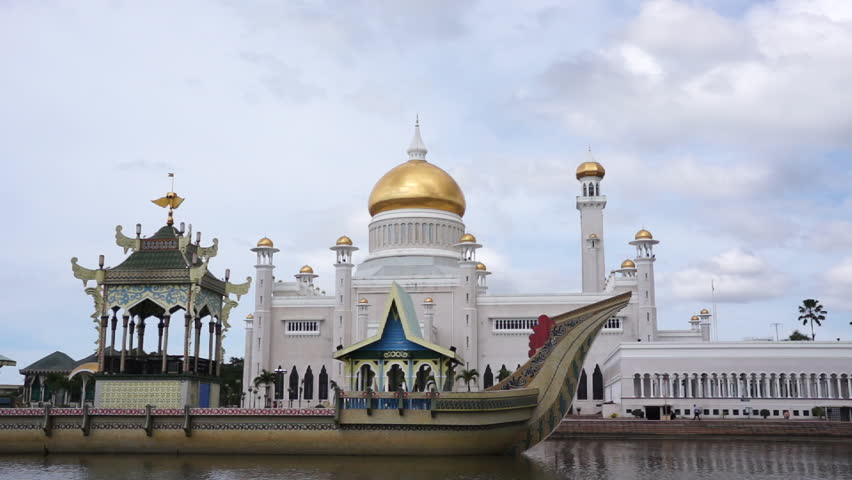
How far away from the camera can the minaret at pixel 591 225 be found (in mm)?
Result: 61375

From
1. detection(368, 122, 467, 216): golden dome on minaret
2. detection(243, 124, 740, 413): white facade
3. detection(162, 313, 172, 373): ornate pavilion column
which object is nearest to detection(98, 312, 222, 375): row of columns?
detection(162, 313, 172, 373): ornate pavilion column

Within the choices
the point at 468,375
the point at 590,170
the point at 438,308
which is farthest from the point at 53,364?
the point at 590,170

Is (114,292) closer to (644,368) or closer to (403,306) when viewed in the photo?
(403,306)

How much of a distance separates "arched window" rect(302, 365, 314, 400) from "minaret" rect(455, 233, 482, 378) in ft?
33.4

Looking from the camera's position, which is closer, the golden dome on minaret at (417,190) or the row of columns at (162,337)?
the row of columns at (162,337)

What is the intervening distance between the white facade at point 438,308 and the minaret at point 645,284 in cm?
6

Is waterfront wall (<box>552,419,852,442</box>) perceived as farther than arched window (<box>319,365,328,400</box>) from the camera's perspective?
No

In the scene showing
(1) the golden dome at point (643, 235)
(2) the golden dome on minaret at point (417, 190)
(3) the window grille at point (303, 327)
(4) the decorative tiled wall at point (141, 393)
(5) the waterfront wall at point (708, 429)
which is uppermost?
(2) the golden dome on minaret at point (417, 190)

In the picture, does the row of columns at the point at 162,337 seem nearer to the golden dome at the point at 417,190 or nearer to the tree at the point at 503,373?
the tree at the point at 503,373

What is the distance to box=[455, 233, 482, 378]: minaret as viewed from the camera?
56062 millimetres

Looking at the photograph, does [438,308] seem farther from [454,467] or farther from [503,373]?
[454,467]

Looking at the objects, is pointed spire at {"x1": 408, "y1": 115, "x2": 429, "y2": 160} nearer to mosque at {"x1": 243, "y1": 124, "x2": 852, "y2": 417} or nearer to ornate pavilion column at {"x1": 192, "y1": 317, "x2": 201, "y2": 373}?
mosque at {"x1": 243, "y1": 124, "x2": 852, "y2": 417}

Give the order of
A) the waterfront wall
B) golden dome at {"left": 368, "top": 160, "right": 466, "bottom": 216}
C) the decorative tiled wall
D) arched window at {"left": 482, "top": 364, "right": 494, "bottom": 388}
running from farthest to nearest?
golden dome at {"left": 368, "top": 160, "right": 466, "bottom": 216} < arched window at {"left": 482, "top": 364, "right": 494, "bottom": 388} < the waterfront wall < the decorative tiled wall

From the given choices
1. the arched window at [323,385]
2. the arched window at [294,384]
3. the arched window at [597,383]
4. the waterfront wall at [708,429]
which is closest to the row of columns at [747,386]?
the waterfront wall at [708,429]
